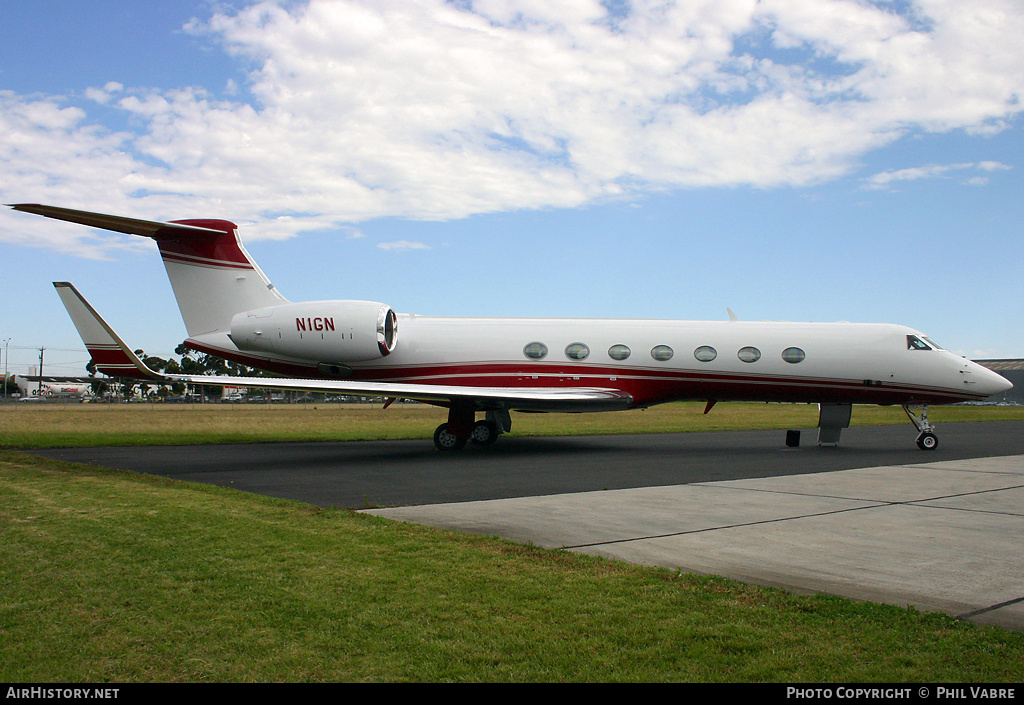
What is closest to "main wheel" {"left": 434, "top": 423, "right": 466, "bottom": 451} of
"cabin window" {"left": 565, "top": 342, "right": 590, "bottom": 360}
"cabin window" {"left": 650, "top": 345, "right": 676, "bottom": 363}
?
"cabin window" {"left": 565, "top": 342, "right": 590, "bottom": 360}

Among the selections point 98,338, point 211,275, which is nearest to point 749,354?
point 211,275

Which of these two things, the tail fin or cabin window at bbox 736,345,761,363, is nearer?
cabin window at bbox 736,345,761,363

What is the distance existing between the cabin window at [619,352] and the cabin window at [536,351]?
59.8 inches

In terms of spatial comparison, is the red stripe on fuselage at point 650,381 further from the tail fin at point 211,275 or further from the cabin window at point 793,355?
the tail fin at point 211,275

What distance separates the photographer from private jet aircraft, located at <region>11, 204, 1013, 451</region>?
53.7 feet

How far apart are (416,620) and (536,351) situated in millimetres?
13486

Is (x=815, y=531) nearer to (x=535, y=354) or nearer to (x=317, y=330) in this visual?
(x=535, y=354)

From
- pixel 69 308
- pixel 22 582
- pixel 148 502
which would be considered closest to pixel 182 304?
pixel 69 308

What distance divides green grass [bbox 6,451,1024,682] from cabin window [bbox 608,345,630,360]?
11357 millimetres

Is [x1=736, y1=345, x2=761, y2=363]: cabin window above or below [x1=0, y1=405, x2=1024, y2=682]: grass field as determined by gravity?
above

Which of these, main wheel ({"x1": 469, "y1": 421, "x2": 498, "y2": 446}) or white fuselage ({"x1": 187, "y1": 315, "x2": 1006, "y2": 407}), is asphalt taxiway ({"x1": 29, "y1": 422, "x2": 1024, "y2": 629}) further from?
white fuselage ({"x1": 187, "y1": 315, "x2": 1006, "y2": 407})

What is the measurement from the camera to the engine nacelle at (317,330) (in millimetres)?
16828

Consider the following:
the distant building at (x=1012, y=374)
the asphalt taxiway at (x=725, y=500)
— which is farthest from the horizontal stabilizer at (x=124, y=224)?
the distant building at (x=1012, y=374)
